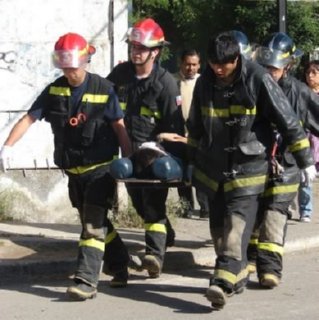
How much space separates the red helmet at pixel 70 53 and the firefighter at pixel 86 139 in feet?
0.03

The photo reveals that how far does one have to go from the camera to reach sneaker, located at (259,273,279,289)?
23.3ft

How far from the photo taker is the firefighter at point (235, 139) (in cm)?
646

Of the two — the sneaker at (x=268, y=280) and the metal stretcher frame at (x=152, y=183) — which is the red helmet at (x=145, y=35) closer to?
the metal stretcher frame at (x=152, y=183)

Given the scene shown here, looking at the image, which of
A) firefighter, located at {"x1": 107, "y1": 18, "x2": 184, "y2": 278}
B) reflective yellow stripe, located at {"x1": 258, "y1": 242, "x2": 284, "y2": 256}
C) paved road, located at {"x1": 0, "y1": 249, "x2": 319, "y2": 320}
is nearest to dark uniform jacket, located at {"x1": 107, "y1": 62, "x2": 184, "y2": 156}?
firefighter, located at {"x1": 107, "y1": 18, "x2": 184, "y2": 278}

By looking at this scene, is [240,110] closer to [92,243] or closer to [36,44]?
[92,243]

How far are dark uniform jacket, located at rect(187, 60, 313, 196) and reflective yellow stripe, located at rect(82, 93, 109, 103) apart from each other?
0.70m

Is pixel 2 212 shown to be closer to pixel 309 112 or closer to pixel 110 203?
pixel 110 203

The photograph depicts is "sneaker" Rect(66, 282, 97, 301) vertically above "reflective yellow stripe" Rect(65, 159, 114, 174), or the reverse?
"reflective yellow stripe" Rect(65, 159, 114, 174)

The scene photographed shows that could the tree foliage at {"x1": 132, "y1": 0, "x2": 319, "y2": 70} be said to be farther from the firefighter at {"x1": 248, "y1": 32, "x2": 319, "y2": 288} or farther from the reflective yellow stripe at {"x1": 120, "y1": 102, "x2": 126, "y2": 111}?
the reflective yellow stripe at {"x1": 120, "y1": 102, "x2": 126, "y2": 111}

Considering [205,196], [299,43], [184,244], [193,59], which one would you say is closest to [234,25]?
[299,43]

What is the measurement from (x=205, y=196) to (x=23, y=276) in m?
1.73

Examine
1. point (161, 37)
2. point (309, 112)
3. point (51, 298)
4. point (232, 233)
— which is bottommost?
point (51, 298)

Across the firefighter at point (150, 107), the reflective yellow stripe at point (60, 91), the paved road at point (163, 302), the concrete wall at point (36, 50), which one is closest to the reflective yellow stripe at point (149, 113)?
the firefighter at point (150, 107)

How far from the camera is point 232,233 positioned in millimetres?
6480
